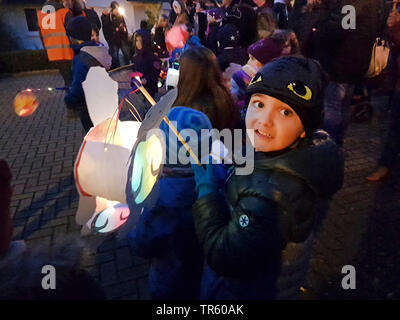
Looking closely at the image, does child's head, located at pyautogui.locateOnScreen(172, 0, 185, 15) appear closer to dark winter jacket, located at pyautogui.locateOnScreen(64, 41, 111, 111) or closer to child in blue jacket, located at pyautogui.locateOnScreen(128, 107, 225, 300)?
dark winter jacket, located at pyautogui.locateOnScreen(64, 41, 111, 111)

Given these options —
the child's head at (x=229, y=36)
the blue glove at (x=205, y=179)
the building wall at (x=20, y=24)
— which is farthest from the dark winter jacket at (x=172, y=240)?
the building wall at (x=20, y=24)

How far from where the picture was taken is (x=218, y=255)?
4.31 ft

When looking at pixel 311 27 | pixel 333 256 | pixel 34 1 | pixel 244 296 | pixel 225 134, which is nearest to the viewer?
pixel 244 296

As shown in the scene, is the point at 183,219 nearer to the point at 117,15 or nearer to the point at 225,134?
the point at 225,134

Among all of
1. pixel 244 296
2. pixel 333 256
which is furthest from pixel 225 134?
pixel 333 256

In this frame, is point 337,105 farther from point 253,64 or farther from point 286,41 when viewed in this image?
point 253,64

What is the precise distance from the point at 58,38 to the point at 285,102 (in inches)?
207

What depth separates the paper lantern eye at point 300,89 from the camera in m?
1.23

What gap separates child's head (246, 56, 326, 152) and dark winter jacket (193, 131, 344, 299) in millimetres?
67

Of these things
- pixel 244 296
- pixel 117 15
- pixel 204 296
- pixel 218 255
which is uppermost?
pixel 117 15

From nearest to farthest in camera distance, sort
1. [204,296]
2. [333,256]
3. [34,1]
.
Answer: [204,296] → [333,256] → [34,1]

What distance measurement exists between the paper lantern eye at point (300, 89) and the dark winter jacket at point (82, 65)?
2558mm

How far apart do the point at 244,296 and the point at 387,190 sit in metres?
3.14

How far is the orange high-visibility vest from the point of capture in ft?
17.1
